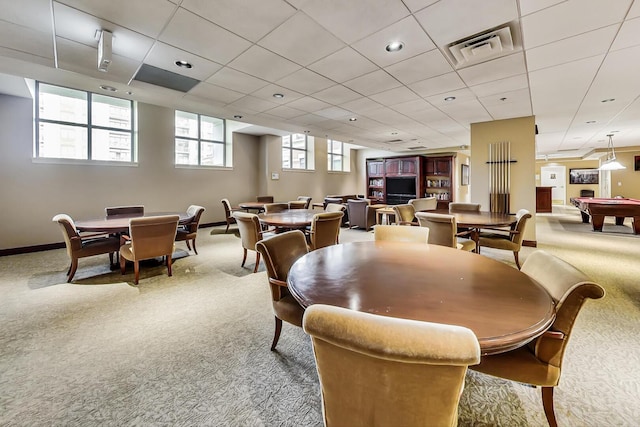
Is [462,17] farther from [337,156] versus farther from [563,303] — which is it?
[337,156]

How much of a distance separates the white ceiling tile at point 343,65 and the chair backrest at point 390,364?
9.41 feet

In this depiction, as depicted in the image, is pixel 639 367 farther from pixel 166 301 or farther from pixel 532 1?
pixel 166 301

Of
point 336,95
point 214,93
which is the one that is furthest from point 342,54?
point 214,93

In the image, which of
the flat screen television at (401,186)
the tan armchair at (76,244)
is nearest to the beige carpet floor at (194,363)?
the tan armchair at (76,244)

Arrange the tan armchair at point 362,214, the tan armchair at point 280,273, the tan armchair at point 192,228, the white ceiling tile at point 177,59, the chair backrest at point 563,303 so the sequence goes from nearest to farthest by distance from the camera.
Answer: the chair backrest at point 563,303 < the tan armchair at point 280,273 < the white ceiling tile at point 177,59 < the tan armchair at point 192,228 < the tan armchair at point 362,214

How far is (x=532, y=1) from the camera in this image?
203 centimetres

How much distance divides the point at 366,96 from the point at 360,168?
8.27 metres

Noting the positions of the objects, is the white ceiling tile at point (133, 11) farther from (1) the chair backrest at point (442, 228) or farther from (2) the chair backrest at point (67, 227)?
(1) the chair backrest at point (442, 228)

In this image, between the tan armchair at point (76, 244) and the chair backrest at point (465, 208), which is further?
the chair backrest at point (465, 208)

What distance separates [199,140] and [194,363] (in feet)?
22.7

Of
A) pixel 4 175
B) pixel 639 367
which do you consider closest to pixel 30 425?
pixel 639 367

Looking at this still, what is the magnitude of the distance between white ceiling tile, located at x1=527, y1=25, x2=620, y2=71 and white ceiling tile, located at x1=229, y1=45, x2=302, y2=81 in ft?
8.59

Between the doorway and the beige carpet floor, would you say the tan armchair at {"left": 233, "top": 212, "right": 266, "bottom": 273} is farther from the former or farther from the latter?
the doorway

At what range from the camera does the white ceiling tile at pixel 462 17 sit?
6.83 ft
